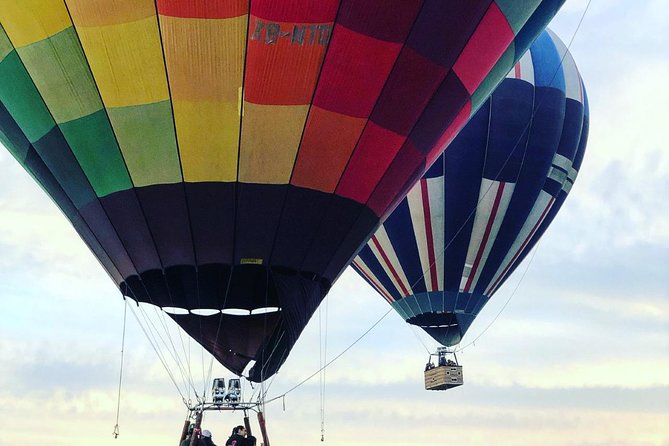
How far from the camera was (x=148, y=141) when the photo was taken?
1111cm

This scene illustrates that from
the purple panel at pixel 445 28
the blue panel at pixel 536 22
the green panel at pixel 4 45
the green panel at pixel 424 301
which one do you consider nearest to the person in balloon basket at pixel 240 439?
the purple panel at pixel 445 28

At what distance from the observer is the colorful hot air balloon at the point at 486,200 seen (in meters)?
19.0

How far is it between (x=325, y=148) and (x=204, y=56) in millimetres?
1457

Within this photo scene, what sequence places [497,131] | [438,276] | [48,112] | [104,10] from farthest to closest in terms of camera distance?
[438,276], [497,131], [48,112], [104,10]

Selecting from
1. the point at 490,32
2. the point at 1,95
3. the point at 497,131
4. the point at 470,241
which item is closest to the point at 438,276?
the point at 470,241

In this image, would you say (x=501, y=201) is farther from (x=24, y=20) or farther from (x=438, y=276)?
(x=24, y=20)

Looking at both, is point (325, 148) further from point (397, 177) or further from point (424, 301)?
point (424, 301)

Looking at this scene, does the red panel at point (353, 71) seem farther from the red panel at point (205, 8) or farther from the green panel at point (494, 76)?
the green panel at point (494, 76)

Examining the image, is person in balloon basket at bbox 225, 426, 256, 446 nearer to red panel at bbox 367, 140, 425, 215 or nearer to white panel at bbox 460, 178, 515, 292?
red panel at bbox 367, 140, 425, 215

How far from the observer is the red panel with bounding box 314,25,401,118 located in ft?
35.7

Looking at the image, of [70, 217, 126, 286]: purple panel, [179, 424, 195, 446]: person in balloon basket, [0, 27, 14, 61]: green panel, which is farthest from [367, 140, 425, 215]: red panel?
[0, 27, 14, 61]: green panel

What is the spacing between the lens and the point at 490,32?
467 inches

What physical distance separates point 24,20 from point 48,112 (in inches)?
35.7

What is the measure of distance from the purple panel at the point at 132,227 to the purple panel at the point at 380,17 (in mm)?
2641
